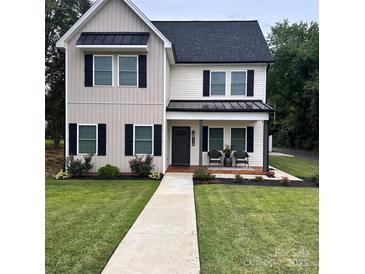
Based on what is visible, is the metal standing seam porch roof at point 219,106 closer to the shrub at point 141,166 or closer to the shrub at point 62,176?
the shrub at point 141,166

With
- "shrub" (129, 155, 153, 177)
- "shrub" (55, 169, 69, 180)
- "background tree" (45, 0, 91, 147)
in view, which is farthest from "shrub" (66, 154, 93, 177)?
"background tree" (45, 0, 91, 147)

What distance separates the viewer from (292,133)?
1510 inches

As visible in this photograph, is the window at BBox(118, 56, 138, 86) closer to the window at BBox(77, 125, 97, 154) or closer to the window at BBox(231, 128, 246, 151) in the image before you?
the window at BBox(77, 125, 97, 154)

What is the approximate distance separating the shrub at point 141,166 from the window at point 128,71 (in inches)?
136

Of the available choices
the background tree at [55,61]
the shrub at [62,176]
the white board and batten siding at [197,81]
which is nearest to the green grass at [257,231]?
the shrub at [62,176]

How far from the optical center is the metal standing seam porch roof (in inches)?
534

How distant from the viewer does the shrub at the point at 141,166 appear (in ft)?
41.8

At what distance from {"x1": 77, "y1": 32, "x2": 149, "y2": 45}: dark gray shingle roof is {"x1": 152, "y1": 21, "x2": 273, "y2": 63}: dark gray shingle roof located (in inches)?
118

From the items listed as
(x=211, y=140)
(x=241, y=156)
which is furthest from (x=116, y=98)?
(x=241, y=156)

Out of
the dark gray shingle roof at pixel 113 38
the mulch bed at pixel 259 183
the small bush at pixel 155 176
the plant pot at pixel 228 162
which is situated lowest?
the mulch bed at pixel 259 183

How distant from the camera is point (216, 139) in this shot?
52.5ft

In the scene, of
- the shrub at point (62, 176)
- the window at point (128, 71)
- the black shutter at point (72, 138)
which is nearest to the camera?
the shrub at point (62, 176)

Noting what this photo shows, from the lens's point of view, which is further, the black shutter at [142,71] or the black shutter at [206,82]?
the black shutter at [206,82]
